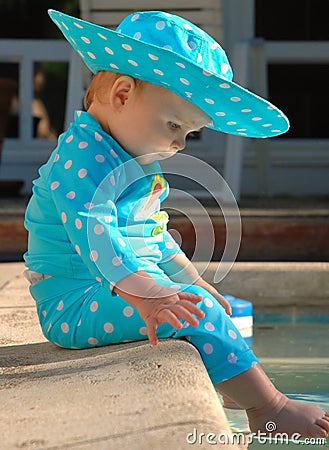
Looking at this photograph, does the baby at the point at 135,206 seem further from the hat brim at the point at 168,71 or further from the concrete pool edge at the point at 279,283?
the concrete pool edge at the point at 279,283

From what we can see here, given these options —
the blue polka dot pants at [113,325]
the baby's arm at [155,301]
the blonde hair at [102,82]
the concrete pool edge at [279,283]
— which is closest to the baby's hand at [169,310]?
the baby's arm at [155,301]

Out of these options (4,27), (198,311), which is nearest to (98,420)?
(198,311)

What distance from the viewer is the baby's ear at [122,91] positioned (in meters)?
1.91

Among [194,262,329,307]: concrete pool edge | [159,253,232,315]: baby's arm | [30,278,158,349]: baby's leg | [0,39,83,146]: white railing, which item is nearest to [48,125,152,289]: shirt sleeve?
[30,278,158,349]: baby's leg

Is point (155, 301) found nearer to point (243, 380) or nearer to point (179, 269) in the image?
point (243, 380)

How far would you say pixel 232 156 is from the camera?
188 inches

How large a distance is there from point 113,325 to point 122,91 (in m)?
0.47

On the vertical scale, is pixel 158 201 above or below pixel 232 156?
above

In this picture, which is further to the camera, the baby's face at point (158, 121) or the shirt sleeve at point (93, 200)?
the baby's face at point (158, 121)

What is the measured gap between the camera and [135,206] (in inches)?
76.7

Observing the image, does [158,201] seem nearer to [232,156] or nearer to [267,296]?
[267,296]

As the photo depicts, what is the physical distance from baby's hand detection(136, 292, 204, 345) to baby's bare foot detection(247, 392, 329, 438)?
259 mm

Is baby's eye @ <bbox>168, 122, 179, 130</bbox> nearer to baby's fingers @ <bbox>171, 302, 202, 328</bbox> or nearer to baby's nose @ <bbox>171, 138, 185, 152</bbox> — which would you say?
baby's nose @ <bbox>171, 138, 185, 152</bbox>

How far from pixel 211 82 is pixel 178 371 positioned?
0.60 metres
